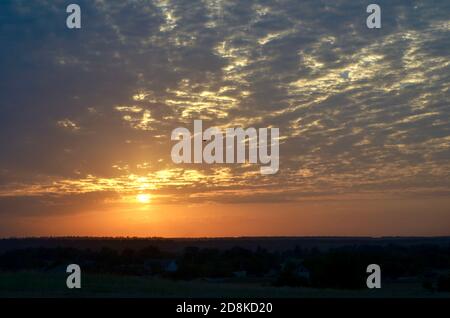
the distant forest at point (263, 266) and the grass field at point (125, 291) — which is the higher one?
the grass field at point (125, 291)

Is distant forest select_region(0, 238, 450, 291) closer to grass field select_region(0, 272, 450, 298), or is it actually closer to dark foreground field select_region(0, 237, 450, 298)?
dark foreground field select_region(0, 237, 450, 298)

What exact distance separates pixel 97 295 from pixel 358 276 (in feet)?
67.4

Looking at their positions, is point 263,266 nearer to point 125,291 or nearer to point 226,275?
point 226,275

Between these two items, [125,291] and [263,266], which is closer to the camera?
[125,291]

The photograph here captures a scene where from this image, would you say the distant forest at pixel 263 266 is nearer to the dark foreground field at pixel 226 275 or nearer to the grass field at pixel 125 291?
the dark foreground field at pixel 226 275

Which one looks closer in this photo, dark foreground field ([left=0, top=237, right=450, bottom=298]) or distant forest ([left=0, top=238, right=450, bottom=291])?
dark foreground field ([left=0, top=237, right=450, bottom=298])

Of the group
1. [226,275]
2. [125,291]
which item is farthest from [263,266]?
[125,291]

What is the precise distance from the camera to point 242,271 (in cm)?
6775

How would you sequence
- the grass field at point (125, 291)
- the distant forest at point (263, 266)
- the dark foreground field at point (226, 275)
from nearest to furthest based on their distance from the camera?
the grass field at point (125, 291)
the dark foreground field at point (226, 275)
the distant forest at point (263, 266)

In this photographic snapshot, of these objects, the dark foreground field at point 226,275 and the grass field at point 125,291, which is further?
the dark foreground field at point 226,275

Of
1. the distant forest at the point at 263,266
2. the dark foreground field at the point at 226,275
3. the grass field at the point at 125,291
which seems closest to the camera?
the grass field at the point at 125,291

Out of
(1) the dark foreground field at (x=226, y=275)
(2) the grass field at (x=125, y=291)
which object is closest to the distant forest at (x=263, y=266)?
(1) the dark foreground field at (x=226, y=275)

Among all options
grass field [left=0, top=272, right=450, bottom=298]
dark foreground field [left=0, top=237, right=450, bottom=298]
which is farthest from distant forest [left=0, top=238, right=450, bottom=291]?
grass field [left=0, top=272, right=450, bottom=298]
